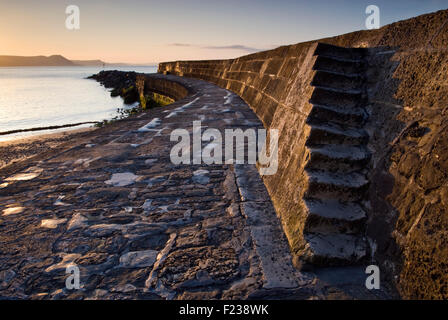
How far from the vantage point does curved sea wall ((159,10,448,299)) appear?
49.7 inches

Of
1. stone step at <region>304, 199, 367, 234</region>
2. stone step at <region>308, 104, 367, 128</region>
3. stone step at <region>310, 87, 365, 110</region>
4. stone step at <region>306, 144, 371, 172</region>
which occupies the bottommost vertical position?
stone step at <region>304, 199, 367, 234</region>

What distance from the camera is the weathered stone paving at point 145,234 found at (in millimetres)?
1465

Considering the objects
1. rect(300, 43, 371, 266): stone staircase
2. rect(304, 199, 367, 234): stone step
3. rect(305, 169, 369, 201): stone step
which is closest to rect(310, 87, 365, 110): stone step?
rect(300, 43, 371, 266): stone staircase

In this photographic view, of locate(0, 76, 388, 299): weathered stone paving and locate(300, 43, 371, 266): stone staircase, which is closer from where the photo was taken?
locate(0, 76, 388, 299): weathered stone paving

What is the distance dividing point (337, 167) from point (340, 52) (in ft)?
4.09

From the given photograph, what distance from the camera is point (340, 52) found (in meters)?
2.50

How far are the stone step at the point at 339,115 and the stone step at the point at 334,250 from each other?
2.90ft

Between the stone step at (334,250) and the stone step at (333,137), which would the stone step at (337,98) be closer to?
the stone step at (333,137)

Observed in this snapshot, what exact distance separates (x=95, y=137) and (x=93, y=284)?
349 cm

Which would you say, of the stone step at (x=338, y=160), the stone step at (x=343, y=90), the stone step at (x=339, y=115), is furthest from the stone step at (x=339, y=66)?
the stone step at (x=338, y=160)

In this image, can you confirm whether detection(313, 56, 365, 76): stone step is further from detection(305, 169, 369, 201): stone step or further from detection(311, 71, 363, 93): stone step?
detection(305, 169, 369, 201): stone step

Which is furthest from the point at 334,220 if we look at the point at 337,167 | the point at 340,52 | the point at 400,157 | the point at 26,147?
the point at 26,147

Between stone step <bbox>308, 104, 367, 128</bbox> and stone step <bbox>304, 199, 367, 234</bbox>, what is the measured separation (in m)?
0.71

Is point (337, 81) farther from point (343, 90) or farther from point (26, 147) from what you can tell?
point (26, 147)
